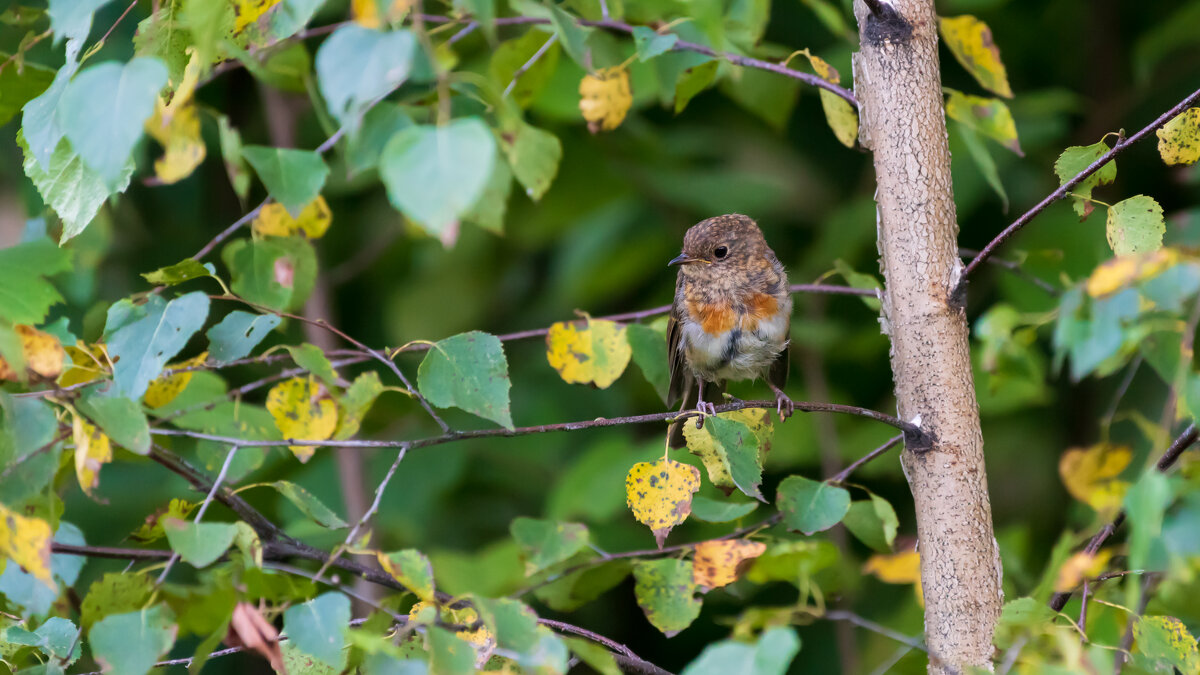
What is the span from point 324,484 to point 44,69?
2.44 meters

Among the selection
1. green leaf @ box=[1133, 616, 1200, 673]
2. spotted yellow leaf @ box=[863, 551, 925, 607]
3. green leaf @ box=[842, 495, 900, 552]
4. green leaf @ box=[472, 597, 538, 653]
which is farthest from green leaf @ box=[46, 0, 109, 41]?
spotted yellow leaf @ box=[863, 551, 925, 607]

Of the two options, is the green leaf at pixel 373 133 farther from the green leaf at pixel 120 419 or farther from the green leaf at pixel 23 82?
the green leaf at pixel 23 82

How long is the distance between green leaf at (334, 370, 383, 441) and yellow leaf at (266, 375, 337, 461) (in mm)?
23

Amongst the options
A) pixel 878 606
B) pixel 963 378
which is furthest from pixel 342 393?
pixel 878 606

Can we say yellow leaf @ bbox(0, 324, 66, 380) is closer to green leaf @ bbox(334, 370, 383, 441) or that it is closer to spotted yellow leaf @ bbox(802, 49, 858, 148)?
green leaf @ bbox(334, 370, 383, 441)

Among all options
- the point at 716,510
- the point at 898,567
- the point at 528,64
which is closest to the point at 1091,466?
the point at 898,567

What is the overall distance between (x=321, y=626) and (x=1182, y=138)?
1.52 m

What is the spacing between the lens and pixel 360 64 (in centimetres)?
105

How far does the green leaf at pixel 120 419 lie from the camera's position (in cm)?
134

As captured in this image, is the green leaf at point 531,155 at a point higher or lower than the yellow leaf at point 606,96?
lower

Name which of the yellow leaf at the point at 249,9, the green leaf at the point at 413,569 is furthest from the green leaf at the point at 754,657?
the yellow leaf at the point at 249,9

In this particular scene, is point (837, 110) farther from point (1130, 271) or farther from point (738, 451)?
point (1130, 271)

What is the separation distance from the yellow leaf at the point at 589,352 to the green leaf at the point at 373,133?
25.8 inches

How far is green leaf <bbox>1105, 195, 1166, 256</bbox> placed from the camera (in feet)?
5.29
